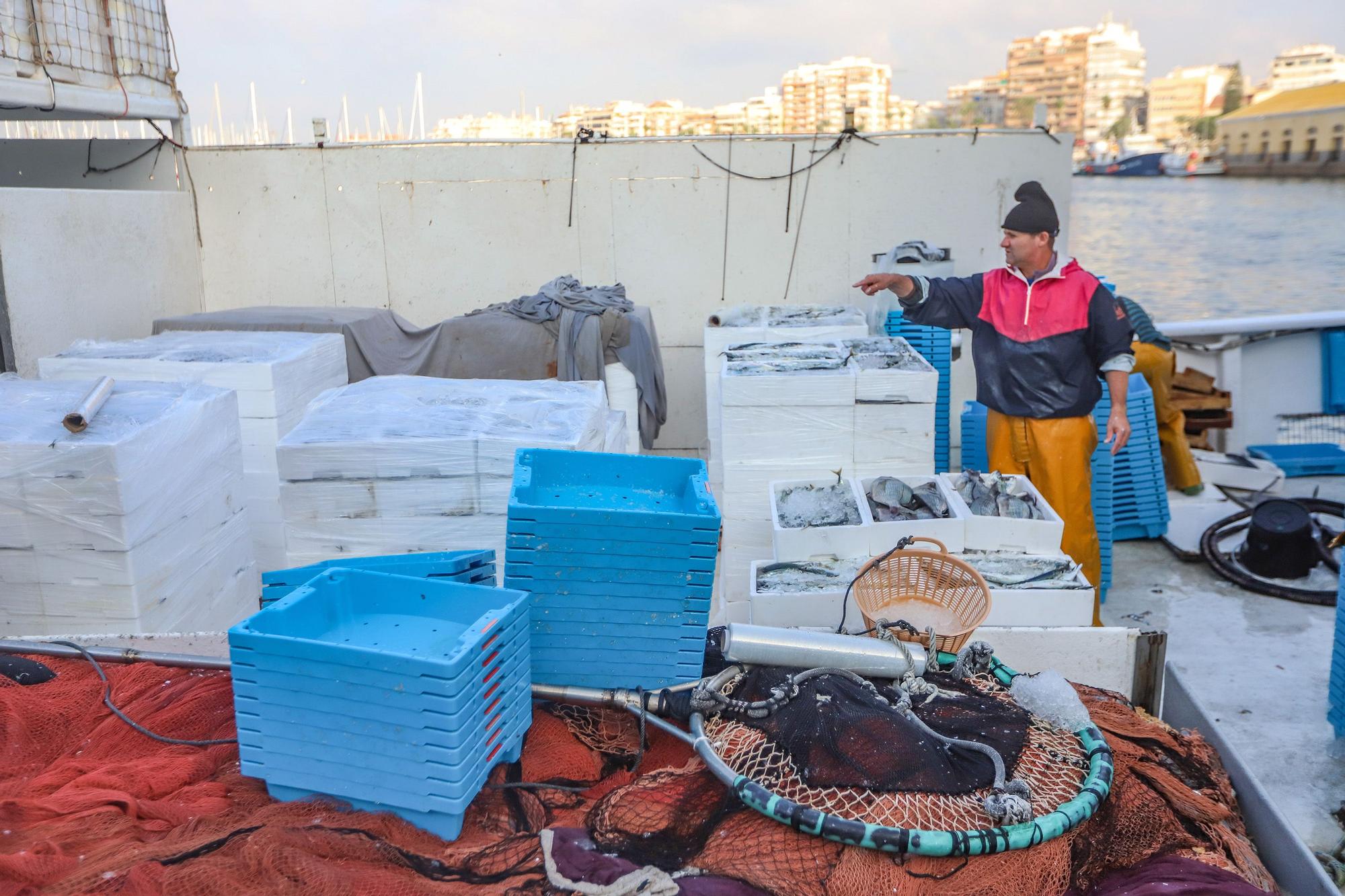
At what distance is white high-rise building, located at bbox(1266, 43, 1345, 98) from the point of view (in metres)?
63.9

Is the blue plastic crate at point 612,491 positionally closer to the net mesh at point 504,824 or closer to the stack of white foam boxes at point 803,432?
the net mesh at point 504,824

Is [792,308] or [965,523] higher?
[792,308]

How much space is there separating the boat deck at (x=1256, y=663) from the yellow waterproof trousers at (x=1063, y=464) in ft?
1.58

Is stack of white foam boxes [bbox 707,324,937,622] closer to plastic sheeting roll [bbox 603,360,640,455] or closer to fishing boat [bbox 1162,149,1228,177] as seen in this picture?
plastic sheeting roll [bbox 603,360,640,455]

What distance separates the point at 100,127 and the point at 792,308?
5.74 m

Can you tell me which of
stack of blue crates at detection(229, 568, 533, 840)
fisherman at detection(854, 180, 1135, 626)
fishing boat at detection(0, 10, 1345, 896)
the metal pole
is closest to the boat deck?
fisherman at detection(854, 180, 1135, 626)

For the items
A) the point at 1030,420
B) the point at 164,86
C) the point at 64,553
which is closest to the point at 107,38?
the point at 164,86

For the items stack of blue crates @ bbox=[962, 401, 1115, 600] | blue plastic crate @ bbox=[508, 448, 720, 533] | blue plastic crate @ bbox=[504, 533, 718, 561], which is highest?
blue plastic crate @ bbox=[508, 448, 720, 533]

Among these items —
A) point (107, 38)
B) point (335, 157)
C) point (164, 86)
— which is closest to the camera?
point (107, 38)

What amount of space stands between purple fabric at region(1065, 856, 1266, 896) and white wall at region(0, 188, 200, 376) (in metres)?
5.59

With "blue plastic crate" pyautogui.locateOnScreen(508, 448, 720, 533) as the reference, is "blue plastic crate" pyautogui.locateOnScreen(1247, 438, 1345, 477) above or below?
below

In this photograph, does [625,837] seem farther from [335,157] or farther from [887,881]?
[335,157]

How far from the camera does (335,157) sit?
7.90m

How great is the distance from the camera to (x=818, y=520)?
12.3ft
